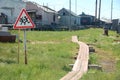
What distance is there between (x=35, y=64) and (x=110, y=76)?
9.66 feet

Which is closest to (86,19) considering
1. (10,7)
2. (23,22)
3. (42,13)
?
(42,13)

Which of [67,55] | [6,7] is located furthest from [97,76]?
[6,7]

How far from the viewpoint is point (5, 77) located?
36.0 ft

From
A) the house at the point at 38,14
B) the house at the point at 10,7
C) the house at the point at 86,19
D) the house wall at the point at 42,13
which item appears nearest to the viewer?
the house at the point at 10,7

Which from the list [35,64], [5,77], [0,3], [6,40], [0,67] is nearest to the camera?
[5,77]

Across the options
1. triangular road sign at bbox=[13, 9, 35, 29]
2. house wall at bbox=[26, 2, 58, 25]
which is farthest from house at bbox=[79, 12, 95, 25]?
triangular road sign at bbox=[13, 9, 35, 29]

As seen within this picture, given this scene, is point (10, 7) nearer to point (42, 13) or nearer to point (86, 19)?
point (42, 13)

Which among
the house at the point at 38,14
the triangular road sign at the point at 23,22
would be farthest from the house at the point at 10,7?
the triangular road sign at the point at 23,22

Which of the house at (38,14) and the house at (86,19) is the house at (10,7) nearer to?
the house at (38,14)

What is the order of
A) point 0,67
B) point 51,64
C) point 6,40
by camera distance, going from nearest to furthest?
point 0,67 → point 51,64 → point 6,40

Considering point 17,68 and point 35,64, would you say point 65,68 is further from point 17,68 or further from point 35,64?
point 17,68

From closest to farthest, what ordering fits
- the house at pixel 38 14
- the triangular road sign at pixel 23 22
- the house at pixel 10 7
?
the triangular road sign at pixel 23 22 → the house at pixel 10 7 → the house at pixel 38 14

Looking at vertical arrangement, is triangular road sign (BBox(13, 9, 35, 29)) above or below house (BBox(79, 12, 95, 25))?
above

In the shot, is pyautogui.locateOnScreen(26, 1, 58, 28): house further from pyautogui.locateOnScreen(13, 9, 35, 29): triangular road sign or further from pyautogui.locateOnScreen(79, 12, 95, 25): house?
pyautogui.locateOnScreen(13, 9, 35, 29): triangular road sign
